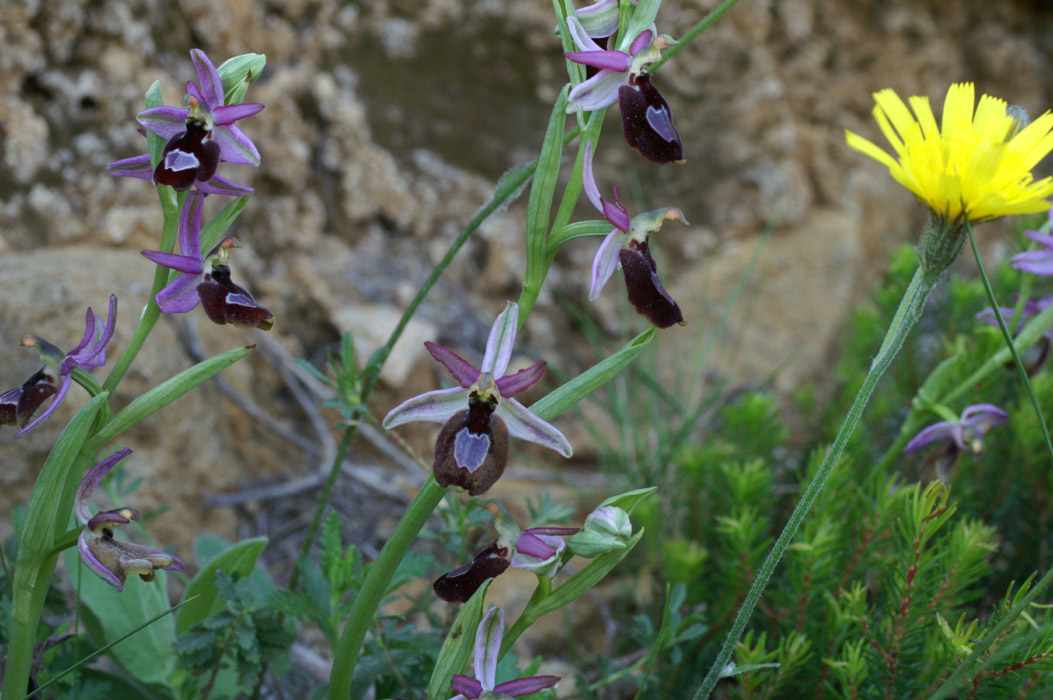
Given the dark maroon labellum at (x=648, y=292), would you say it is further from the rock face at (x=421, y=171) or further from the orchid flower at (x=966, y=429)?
the rock face at (x=421, y=171)

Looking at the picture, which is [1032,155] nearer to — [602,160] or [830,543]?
[830,543]

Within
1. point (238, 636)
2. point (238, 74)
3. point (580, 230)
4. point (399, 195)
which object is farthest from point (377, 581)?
point (399, 195)

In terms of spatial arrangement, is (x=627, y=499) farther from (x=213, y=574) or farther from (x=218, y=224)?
(x=213, y=574)

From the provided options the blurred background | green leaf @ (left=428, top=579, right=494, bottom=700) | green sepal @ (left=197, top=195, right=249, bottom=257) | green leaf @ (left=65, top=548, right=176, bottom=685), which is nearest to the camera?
green leaf @ (left=428, top=579, right=494, bottom=700)

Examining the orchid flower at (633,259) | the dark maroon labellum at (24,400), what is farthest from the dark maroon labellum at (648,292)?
the dark maroon labellum at (24,400)

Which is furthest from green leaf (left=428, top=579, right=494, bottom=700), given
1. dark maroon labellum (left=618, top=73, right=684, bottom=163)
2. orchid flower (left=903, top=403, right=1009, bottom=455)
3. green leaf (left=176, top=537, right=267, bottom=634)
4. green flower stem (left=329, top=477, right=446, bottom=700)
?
orchid flower (left=903, top=403, right=1009, bottom=455)

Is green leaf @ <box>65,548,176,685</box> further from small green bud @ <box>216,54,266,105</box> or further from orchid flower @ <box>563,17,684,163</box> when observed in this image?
orchid flower @ <box>563,17,684,163</box>

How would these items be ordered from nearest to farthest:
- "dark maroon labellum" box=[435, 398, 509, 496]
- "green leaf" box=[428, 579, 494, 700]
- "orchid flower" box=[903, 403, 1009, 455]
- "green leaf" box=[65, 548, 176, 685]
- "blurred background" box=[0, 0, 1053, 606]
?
1. "dark maroon labellum" box=[435, 398, 509, 496]
2. "green leaf" box=[428, 579, 494, 700]
3. "green leaf" box=[65, 548, 176, 685]
4. "orchid flower" box=[903, 403, 1009, 455]
5. "blurred background" box=[0, 0, 1053, 606]
